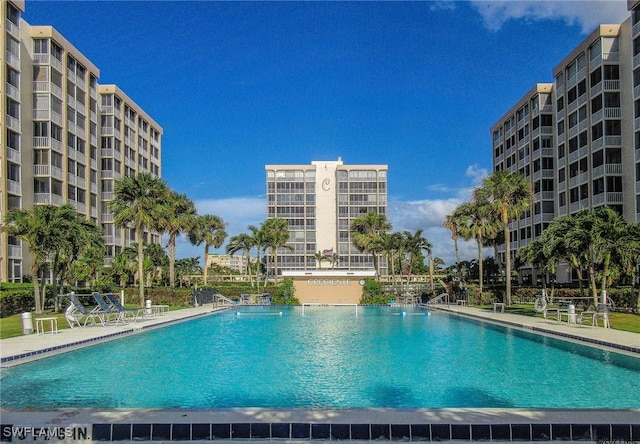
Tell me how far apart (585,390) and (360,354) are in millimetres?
6067

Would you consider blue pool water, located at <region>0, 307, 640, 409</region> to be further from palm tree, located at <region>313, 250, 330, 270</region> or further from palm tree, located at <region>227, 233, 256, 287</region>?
palm tree, located at <region>313, 250, 330, 270</region>

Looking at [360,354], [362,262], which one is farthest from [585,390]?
[362,262]

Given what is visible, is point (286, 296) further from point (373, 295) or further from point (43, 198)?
point (43, 198)

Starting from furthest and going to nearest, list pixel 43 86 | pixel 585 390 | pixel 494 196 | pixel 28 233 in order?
pixel 43 86, pixel 494 196, pixel 28 233, pixel 585 390

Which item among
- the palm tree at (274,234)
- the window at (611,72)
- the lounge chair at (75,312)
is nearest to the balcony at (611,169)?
the window at (611,72)

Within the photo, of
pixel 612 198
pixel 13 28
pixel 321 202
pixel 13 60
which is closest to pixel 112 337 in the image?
pixel 13 60

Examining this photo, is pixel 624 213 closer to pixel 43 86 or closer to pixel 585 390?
pixel 585 390

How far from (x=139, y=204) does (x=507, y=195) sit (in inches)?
932

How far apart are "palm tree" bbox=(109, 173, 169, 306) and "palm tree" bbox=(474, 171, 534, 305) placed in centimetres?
2109

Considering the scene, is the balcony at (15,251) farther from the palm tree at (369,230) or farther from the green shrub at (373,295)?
the palm tree at (369,230)

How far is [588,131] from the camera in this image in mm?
44750

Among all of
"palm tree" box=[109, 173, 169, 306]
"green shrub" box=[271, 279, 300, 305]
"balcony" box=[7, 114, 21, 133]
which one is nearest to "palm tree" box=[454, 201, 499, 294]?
"green shrub" box=[271, 279, 300, 305]

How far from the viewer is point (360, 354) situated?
583 inches

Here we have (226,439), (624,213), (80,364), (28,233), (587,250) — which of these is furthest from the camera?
(624,213)
